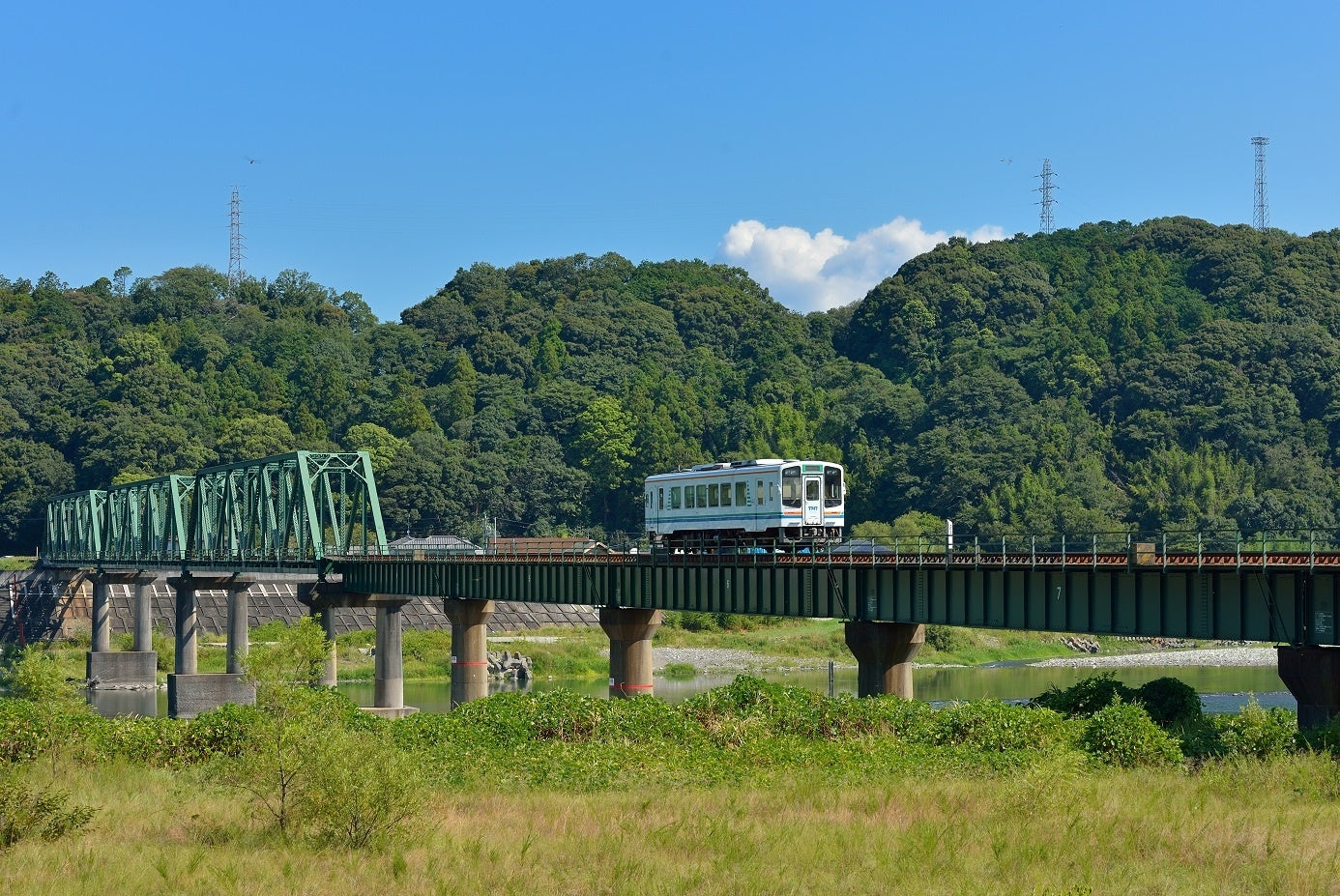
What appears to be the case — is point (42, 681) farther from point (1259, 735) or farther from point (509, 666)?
point (509, 666)

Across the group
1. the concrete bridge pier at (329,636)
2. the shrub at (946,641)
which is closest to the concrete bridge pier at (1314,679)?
the concrete bridge pier at (329,636)

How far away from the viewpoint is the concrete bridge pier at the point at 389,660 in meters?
80.2

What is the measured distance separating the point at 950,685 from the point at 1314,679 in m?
53.8

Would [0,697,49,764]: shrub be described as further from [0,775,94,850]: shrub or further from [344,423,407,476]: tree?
[344,423,407,476]: tree

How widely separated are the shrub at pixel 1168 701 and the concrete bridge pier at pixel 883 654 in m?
7.43

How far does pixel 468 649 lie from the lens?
7525 centimetres

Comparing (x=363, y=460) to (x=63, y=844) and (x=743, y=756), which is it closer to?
(x=743, y=756)

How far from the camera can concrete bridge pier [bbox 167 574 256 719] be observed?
87.2 m

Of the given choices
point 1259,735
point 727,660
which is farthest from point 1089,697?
point 727,660

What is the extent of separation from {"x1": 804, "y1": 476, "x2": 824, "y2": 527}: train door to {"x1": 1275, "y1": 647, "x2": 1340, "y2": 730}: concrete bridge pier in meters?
25.2

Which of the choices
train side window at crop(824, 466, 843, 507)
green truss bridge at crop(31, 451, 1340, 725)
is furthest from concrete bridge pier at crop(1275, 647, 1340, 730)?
train side window at crop(824, 466, 843, 507)

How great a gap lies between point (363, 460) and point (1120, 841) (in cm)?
6757

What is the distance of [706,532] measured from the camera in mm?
Result: 68938

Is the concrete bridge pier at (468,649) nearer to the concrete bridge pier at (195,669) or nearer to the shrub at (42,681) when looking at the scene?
the concrete bridge pier at (195,669)
